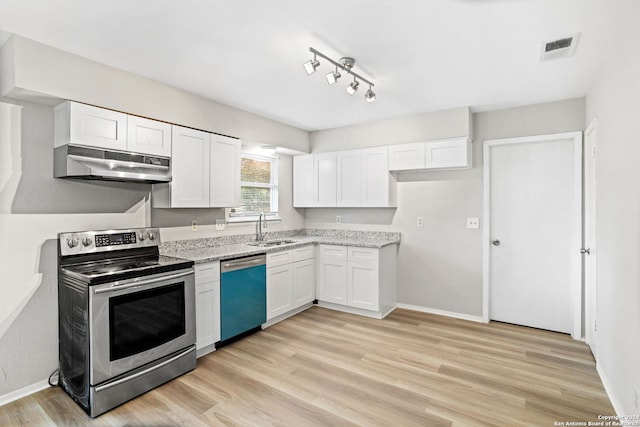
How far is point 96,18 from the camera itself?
6.70 ft

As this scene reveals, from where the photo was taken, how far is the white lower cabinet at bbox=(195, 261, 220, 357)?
300 centimetres

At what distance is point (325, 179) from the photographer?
15.8 ft

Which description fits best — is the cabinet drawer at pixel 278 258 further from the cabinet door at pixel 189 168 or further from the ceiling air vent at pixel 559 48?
the ceiling air vent at pixel 559 48

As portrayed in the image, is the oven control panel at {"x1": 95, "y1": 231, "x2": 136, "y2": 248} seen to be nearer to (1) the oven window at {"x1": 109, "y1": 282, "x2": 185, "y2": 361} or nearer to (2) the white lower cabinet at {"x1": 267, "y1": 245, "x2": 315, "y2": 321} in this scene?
(1) the oven window at {"x1": 109, "y1": 282, "x2": 185, "y2": 361}

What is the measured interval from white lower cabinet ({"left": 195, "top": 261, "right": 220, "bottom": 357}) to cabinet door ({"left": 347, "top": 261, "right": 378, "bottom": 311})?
1.73 metres

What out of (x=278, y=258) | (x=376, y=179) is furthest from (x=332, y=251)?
(x=376, y=179)

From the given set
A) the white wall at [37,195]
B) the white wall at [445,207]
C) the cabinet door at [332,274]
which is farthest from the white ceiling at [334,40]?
the cabinet door at [332,274]

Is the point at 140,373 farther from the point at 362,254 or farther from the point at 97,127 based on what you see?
→ the point at 362,254

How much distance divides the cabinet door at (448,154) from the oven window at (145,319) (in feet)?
10.0

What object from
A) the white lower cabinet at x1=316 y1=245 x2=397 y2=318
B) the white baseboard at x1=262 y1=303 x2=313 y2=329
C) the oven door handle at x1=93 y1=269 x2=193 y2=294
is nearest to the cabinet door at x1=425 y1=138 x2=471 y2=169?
the white lower cabinet at x1=316 y1=245 x2=397 y2=318

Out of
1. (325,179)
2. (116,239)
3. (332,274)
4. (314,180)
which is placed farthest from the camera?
(314,180)

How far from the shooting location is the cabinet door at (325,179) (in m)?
4.75

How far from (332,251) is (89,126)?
291 cm

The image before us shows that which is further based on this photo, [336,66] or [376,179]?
[376,179]
